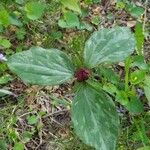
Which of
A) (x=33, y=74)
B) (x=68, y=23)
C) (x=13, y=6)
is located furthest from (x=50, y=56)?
(x=13, y=6)

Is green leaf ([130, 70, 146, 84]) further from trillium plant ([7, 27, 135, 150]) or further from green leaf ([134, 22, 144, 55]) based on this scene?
trillium plant ([7, 27, 135, 150])

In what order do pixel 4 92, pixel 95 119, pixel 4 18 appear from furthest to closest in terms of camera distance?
pixel 4 18, pixel 4 92, pixel 95 119

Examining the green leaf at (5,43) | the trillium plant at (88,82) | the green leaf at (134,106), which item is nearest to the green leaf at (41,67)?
the trillium plant at (88,82)

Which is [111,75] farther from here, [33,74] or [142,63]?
[33,74]

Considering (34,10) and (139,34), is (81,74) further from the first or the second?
(34,10)

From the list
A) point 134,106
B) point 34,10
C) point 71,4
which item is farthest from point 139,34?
point 34,10

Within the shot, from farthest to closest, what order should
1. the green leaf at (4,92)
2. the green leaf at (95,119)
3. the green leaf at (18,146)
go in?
the green leaf at (4,92), the green leaf at (18,146), the green leaf at (95,119)

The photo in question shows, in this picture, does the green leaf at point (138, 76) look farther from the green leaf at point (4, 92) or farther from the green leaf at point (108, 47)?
the green leaf at point (4, 92)

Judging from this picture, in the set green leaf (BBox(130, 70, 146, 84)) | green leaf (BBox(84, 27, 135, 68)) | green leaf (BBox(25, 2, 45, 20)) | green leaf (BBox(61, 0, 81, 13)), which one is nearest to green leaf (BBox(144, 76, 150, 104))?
green leaf (BBox(130, 70, 146, 84))
